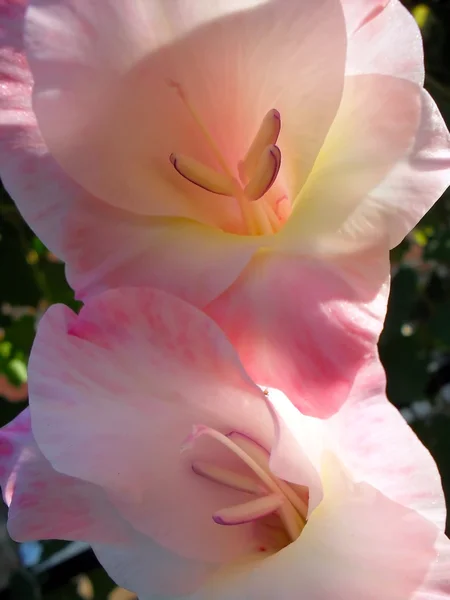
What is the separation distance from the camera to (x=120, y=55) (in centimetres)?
23

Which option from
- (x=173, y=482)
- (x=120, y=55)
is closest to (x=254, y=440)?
(x=173, y=482)

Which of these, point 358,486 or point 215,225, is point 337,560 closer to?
point 358,486

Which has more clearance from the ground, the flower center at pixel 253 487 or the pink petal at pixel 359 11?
the pink petal at pixel 359 11

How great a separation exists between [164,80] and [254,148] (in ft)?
0.14

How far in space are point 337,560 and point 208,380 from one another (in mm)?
80

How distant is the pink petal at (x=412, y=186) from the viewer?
0.73ft

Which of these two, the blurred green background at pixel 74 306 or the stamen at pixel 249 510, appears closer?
the stamen at pixel 249 510

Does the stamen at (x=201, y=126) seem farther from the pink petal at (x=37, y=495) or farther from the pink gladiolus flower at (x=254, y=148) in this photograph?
the pink petal at (x=37, y=495)

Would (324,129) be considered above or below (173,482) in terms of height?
above

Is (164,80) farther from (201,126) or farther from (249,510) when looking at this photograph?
(249,510)

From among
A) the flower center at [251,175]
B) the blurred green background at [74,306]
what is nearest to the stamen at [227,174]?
the flower center at [251,175]

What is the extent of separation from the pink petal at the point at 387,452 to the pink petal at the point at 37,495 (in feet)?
0.35

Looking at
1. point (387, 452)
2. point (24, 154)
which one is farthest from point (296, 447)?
point (24, 154)

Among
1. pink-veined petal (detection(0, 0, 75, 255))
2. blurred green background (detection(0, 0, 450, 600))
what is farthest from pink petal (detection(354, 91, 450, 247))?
blurred green background (detection(0, 0, 450, 600))
